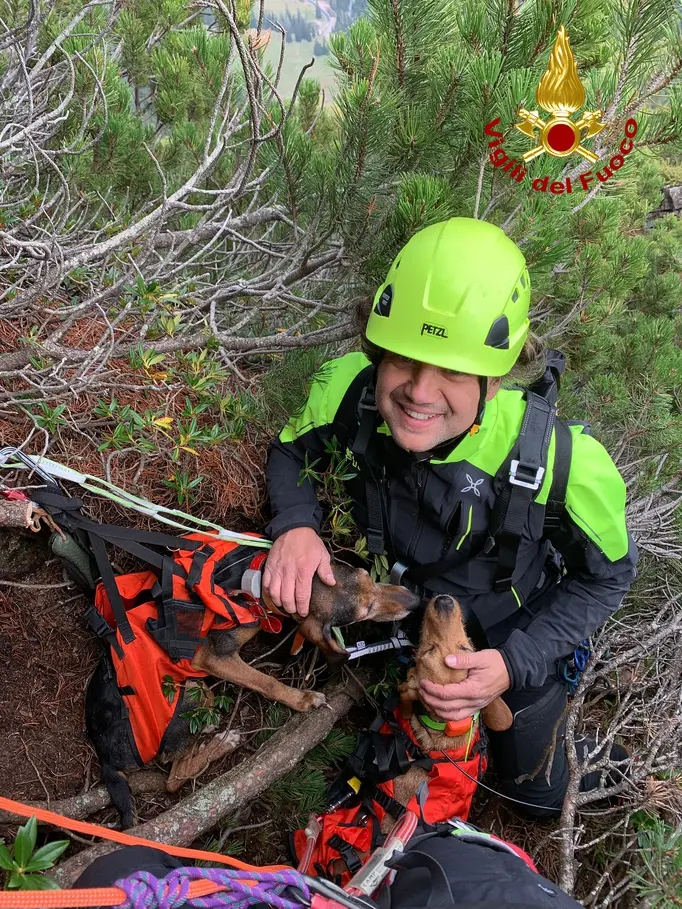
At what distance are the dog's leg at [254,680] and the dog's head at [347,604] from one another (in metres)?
0.39

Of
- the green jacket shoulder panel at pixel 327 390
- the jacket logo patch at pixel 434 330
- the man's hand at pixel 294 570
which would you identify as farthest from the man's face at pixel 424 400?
the man's hand at pixel 294 570

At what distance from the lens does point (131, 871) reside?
1.38 metres

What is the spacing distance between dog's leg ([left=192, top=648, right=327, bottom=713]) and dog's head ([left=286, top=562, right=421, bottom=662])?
0.39 m

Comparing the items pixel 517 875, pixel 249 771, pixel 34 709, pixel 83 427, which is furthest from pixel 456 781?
pixel 83 427

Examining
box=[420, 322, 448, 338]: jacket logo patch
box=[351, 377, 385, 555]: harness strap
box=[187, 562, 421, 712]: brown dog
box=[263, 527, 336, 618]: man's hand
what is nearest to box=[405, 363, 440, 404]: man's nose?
box=[420, 322, 448, 338]: jacket logo patch

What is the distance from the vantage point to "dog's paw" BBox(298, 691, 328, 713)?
10.0 feet

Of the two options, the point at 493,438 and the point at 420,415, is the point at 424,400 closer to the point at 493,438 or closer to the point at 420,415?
the point at 420,415

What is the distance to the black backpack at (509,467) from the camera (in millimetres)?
2385

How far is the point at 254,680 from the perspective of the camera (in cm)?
301

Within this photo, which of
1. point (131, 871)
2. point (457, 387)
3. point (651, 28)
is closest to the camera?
point (131, 871)

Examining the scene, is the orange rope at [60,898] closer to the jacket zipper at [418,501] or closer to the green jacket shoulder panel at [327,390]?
the jacket zipper at [418,501]

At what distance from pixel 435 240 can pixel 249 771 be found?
8.49 ft

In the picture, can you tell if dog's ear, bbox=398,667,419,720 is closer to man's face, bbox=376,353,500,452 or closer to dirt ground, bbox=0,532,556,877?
dirt ground, bbox=0,532,556,877

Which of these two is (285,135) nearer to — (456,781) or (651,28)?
(651,28)
